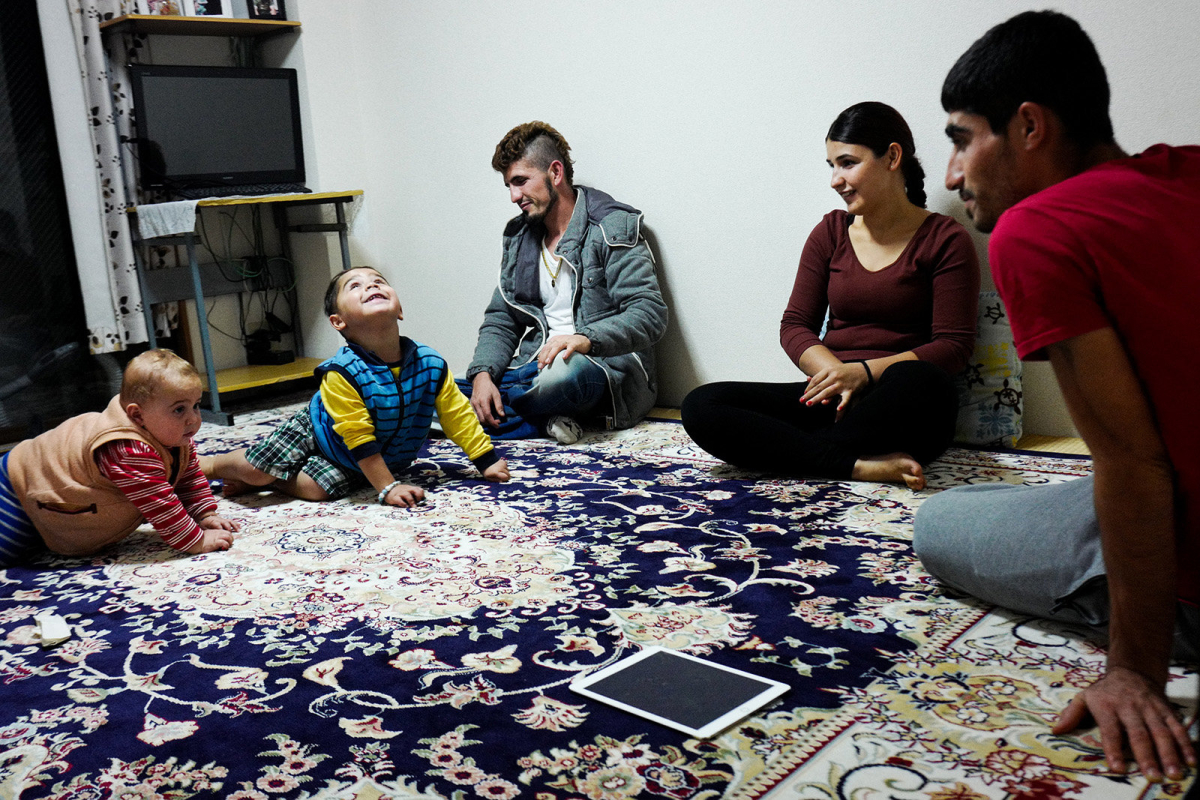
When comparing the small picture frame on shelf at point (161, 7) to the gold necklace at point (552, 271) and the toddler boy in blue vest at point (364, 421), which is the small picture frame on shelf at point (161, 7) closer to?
the gold necklace at point (552, 271)

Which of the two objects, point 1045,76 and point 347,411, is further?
point 347,411

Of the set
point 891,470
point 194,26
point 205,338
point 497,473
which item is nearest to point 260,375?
point 205,338

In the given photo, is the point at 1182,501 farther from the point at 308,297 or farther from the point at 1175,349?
the point at 308,297

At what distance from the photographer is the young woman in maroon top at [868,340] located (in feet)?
7.66


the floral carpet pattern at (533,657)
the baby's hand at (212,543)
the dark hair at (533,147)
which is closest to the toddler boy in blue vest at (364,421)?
the floral carpet pattern at (533,657)

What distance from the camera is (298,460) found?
257 centimetres

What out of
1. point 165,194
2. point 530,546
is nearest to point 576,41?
point 165,194

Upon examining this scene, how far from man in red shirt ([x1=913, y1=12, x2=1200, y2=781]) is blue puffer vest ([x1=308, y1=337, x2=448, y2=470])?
1649 mm

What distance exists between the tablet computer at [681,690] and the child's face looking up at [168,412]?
3.77 ft

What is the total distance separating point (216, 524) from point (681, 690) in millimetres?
1335

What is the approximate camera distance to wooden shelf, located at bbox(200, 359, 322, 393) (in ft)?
12.8

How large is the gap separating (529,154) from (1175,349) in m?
2.46

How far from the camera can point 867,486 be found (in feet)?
7.58

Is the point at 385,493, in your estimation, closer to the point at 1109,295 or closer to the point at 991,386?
the point at 991,386
